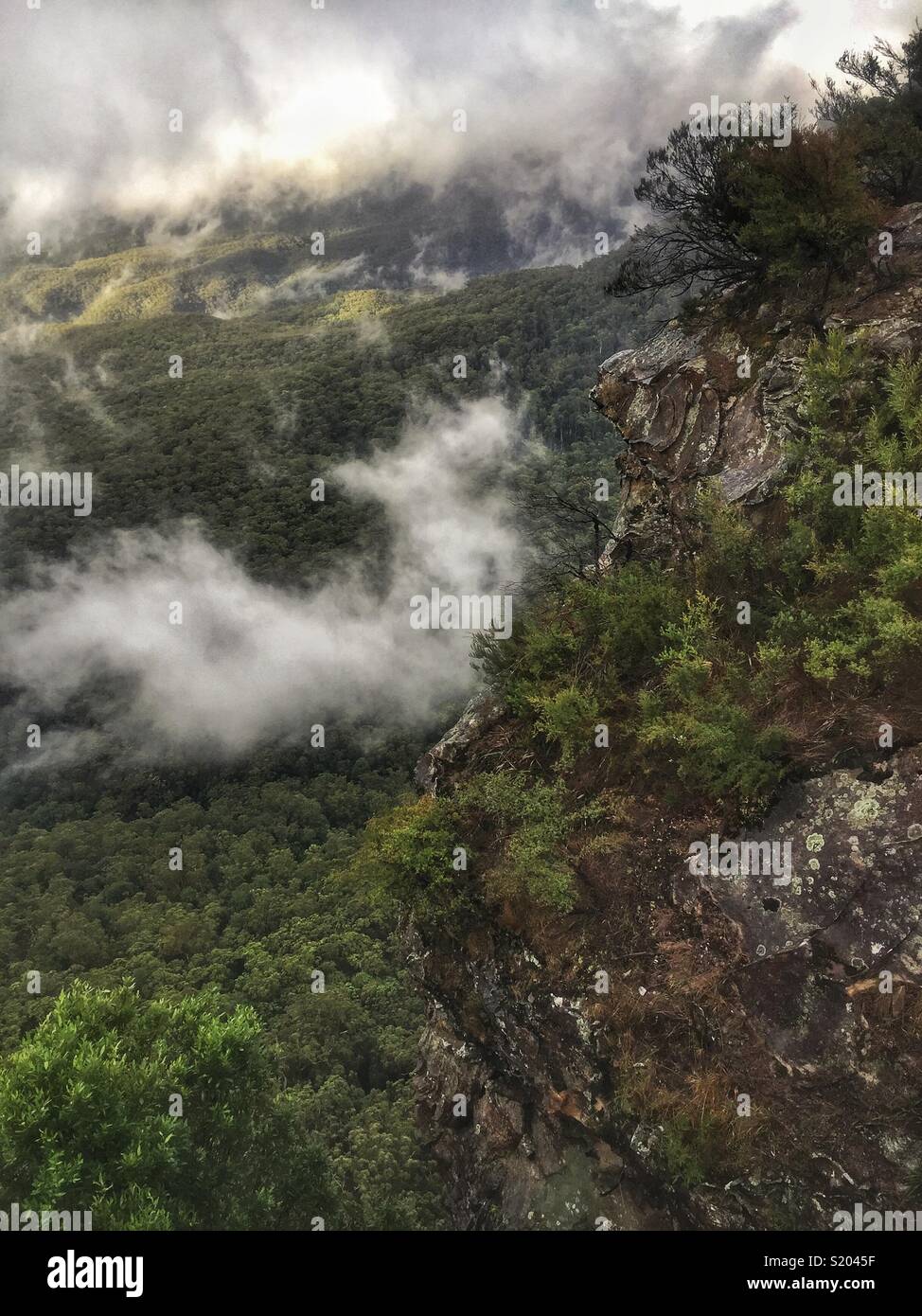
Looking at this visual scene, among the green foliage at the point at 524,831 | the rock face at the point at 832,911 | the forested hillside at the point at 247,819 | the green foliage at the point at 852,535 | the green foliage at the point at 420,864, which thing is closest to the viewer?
the rock face at the point at 832,911

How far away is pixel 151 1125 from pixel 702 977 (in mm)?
13149

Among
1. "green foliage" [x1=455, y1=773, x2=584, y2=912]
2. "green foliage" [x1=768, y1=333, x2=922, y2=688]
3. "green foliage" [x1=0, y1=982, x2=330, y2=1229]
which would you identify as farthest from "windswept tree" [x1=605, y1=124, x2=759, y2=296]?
"green foliage" [x1=0, y1=982, x2=330, y2=1229]

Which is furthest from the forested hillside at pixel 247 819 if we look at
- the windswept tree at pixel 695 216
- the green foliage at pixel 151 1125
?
the windswept tree at pixel 695 216

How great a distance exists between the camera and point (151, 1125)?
57.1 ft

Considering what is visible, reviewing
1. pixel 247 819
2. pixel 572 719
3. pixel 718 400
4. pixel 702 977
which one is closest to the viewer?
pixel 702 977

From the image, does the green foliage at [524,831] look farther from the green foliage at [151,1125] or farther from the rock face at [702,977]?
the green foliage at [151,1125]

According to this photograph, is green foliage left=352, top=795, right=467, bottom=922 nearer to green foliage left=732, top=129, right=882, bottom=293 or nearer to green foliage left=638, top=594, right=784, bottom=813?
green foliage left=638, top=594, right=784, bottom=813

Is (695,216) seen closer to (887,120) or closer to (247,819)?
(887,120)

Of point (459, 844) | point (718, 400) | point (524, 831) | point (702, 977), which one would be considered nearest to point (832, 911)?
point (702, 977)

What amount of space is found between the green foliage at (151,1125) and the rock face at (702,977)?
216 inches

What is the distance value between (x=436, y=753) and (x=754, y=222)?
1447 cm

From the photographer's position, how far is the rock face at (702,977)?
11977 millimetres

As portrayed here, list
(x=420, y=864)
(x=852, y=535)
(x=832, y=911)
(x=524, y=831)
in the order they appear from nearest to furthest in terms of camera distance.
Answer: (x=832, y=911)
(x=852, y=535)
(x=524, y=831)
(x=420, y=864)
